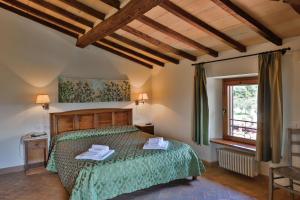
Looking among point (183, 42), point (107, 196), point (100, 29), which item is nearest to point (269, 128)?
point (183, 42)

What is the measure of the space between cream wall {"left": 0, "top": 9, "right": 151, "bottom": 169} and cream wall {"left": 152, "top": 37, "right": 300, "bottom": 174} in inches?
64.5

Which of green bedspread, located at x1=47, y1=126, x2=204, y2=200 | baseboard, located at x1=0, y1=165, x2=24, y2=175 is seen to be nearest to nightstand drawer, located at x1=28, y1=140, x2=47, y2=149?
green bedspread, located at x1=47, y1=126, x2=204, y2=200

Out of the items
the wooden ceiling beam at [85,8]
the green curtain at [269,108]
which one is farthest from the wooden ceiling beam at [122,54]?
the green curtain at [269,108]

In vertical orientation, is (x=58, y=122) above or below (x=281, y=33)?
below

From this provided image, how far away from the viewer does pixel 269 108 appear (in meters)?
3.30

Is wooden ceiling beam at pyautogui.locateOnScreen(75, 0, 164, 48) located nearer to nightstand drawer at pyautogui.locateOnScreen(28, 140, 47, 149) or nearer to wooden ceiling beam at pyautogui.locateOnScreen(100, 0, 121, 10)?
wooden ceiling beam at pyautogui.locateOnScreen(100, 0, 121, 10)

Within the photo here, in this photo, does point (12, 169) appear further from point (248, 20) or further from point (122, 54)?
point (248, 20)

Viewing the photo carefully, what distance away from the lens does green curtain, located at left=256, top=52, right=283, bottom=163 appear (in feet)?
10.3

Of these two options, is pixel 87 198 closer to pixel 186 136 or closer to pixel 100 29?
pixel 100 29

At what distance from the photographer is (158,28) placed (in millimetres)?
3428

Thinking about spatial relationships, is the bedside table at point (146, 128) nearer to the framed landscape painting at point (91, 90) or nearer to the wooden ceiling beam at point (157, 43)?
the framed landscape painting at point (91, 90)

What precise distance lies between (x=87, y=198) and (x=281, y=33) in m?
3.24

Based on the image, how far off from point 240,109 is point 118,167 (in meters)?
2.64

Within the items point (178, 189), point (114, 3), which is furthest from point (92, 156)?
point (114, 3)
